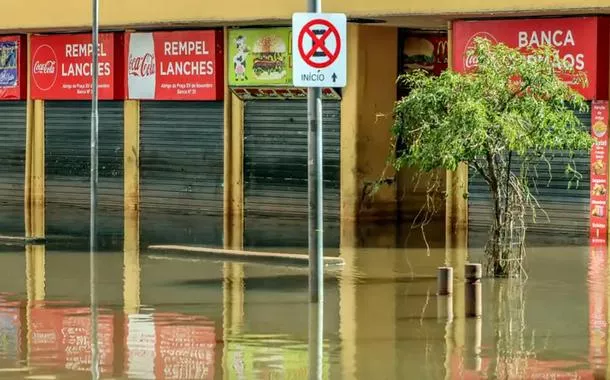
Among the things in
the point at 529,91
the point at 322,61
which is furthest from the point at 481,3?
the point at 322,61

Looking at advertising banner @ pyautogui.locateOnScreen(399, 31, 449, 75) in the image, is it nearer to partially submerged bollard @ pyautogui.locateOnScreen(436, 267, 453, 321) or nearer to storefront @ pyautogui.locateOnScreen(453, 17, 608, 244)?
storefront @ pyautogui.locateOnScreen(453, 17, 608, 244)

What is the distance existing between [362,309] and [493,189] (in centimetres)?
337

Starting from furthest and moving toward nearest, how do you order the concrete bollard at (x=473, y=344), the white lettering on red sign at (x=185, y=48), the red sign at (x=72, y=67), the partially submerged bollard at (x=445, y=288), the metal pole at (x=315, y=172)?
the red sign at (x=72, y=67) → the white lettering on red sign at (x=185, y=48) → the partially submerged bollard at (x=445, y=288) → the metal pole at (x=315, y=172) → the concrete bollard at (x=473, y=344)

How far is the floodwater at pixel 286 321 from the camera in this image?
13.1 metres

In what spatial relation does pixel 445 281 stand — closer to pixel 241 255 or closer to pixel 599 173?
pixel 241 255

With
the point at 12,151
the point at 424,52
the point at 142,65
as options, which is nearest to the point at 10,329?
the point at 424,52

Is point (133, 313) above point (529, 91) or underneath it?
underneath

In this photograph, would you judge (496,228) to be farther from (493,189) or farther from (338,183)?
(338,183)

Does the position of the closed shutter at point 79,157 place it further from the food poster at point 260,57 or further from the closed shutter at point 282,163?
the food poster at point 260,57

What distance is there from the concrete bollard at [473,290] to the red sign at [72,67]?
18617mm

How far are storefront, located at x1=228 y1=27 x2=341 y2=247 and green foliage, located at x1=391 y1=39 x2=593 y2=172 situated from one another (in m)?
10.3

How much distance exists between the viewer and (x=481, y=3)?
1012 inches

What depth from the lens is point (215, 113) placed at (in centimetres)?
3186

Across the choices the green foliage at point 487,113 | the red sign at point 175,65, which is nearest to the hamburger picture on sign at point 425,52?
the red sign at point 175,65
